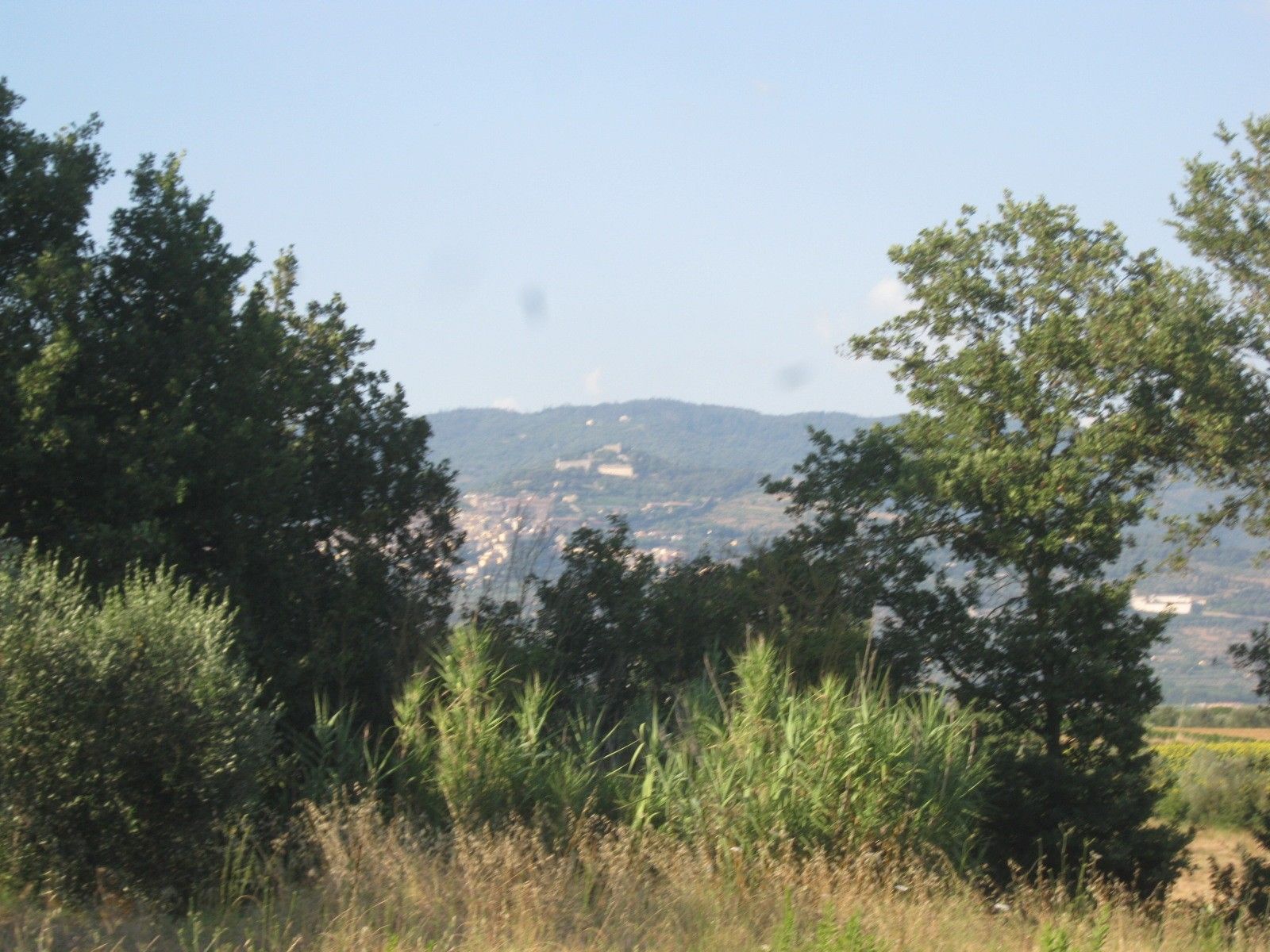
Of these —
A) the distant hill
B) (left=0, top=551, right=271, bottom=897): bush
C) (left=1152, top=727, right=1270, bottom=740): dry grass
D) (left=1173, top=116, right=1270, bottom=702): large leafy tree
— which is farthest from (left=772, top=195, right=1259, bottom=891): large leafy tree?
the distant hill

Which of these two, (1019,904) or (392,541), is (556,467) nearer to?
(392,541)

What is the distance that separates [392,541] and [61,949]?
10.1 metres

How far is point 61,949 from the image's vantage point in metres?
5.86

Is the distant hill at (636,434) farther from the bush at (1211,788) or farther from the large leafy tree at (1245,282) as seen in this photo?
the large leafy tree at (1245,282)

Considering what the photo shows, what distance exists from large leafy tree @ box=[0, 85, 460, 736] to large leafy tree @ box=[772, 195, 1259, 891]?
23.5 ft

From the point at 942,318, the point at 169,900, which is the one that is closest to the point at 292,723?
the point at 169,900

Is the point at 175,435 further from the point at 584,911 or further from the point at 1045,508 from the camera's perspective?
the point at 1045,508

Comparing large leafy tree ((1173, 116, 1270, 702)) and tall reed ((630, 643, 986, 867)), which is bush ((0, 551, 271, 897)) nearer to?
tall reed ((630, 643, 986, 867))

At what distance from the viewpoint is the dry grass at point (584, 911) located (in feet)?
19.2

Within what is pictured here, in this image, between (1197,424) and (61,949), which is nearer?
(61,949)

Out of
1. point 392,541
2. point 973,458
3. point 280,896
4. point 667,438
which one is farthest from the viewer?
point 667,438

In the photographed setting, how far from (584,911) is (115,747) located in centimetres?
266

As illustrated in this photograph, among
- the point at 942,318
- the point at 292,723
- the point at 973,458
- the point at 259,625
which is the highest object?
the point at 942,318

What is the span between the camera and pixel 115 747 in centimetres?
661
